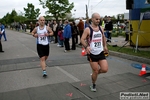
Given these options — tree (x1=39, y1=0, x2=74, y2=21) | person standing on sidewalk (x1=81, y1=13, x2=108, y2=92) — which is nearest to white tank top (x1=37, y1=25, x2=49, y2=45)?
person standing on sidewalk (x1=81, y1=13, x2=108, y2=92)

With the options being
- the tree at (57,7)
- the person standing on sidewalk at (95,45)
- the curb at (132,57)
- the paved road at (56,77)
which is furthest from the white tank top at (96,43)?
the tree at (57,7)

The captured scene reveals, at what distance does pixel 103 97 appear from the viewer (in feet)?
15.0

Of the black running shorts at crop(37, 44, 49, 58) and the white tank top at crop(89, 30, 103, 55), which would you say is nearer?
the white tank top at crop(89, 30, 103, 55)

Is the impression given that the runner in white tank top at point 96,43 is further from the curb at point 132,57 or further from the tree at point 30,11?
the tree at point 30,11

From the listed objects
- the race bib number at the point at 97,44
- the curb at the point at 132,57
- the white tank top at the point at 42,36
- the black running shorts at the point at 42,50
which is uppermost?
the white tank top at the point at 42,36

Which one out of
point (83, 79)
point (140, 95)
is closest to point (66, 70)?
point (83, 79)

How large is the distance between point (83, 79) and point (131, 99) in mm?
1926

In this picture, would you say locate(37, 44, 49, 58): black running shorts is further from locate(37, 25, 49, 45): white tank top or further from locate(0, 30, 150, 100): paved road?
locate(0, 30, 150, 100): paved road

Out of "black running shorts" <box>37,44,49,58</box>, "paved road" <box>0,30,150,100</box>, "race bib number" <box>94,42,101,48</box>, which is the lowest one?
"paved road" <box>0,30,150,100</box>

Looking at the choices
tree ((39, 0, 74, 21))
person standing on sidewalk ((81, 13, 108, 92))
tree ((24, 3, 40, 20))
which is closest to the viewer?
person standing on sidewalk ((81, 13, 108, 92))

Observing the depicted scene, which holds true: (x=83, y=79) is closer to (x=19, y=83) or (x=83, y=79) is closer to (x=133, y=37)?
(x=19, y=83)

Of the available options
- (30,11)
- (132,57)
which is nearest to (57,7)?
(30,11)

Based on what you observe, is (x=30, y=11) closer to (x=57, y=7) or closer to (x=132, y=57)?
(x=57, y=7)

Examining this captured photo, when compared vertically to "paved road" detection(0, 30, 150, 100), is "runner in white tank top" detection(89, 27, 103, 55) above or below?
above
